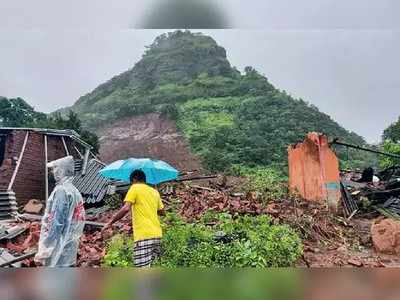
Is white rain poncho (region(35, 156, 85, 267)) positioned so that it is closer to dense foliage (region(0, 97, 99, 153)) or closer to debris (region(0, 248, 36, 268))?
debris (region(0, 248, 36, 268))

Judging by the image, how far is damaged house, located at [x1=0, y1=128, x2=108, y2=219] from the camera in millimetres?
4039

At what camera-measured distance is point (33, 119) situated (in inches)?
162

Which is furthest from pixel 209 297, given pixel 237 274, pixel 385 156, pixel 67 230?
pixel 385 156

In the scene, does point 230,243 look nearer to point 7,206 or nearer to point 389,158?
point 389,158

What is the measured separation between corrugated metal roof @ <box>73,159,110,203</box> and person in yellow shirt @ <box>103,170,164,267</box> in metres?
0.94

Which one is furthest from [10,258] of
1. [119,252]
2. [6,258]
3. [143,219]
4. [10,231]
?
[143,219]

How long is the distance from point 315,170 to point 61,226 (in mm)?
2356

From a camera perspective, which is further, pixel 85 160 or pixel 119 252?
pixel 85 160

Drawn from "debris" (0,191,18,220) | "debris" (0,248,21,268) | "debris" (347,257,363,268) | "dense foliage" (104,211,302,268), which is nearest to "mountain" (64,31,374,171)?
"dense foliage" (104,211,302,268)

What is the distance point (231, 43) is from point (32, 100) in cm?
169

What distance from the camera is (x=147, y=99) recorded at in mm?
4352

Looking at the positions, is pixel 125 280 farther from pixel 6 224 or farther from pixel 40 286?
pixel 6 224

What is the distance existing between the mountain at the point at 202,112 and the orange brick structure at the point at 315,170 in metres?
→ 0.08

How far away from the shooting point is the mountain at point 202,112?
4223 mm
